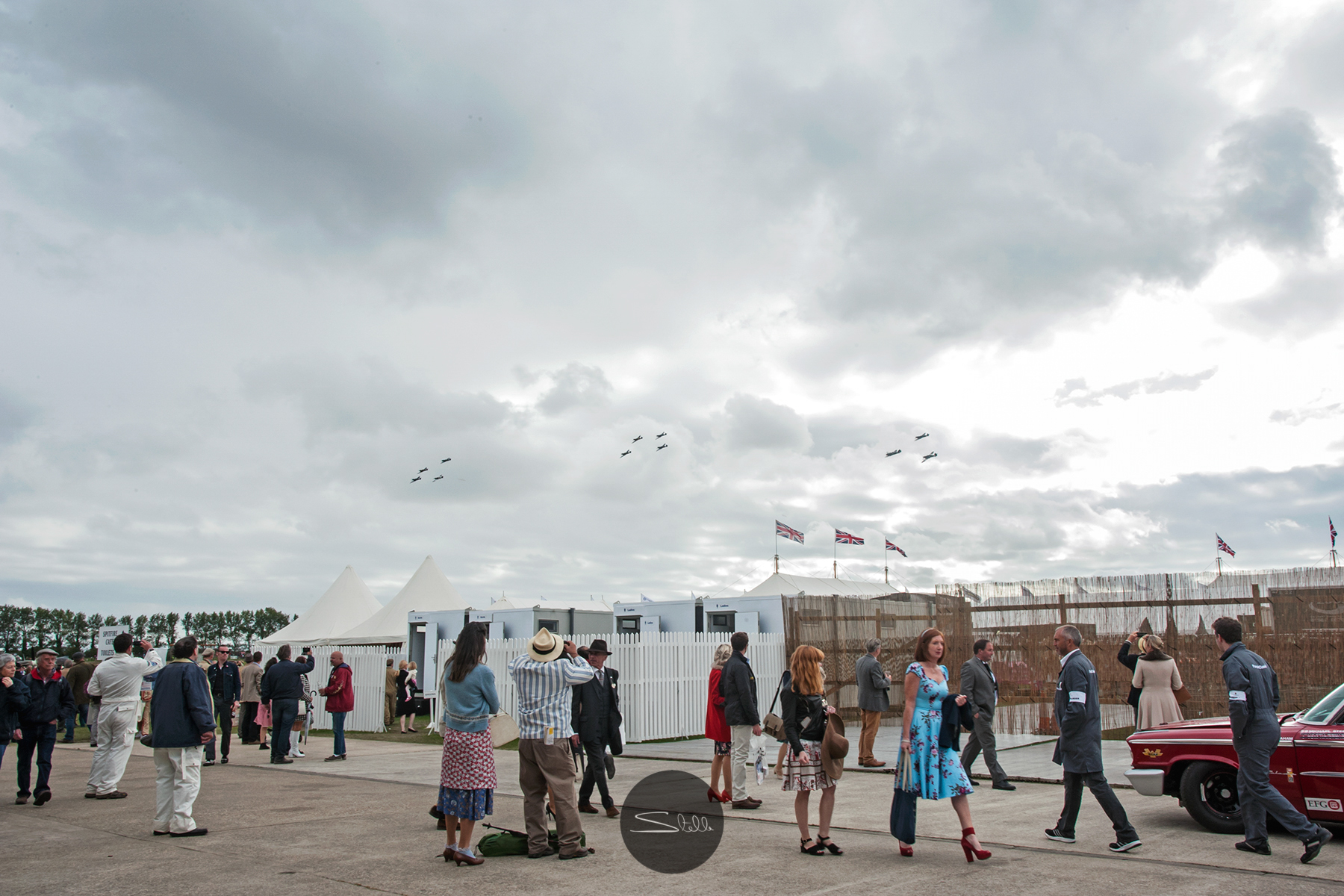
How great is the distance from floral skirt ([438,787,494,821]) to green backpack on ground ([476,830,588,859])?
1.29ft

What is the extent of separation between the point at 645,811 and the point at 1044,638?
9.25 meters

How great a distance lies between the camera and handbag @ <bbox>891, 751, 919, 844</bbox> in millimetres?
6449

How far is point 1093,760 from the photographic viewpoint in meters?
6.64

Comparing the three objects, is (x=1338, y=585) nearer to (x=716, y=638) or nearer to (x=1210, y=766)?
(x=1210, y=766)

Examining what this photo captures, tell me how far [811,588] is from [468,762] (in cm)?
2472

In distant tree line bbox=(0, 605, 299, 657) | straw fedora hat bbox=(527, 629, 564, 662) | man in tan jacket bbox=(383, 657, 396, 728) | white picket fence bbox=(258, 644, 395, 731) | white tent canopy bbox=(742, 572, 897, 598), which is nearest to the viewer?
straw fedora hat bbox=(527, 629, 564, 662)

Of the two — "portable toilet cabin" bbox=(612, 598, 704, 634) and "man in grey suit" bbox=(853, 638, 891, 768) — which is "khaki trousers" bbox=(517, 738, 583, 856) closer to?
"man in grey suit" bbox=(853, 638, 891, 768)

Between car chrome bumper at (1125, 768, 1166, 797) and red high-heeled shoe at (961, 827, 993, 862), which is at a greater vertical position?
car chrome bumper at (1125, 768, 1166, 797)

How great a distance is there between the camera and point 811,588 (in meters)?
30.4

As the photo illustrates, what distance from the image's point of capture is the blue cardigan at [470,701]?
6.67 m

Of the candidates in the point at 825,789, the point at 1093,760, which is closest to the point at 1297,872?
the point at 1093,760

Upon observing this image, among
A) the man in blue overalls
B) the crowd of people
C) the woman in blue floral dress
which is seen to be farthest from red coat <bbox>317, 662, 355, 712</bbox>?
the man in blue overalls

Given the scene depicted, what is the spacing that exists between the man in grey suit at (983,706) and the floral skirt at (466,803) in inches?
225

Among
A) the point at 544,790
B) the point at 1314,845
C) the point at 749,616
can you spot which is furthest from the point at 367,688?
the point at 1314,845
